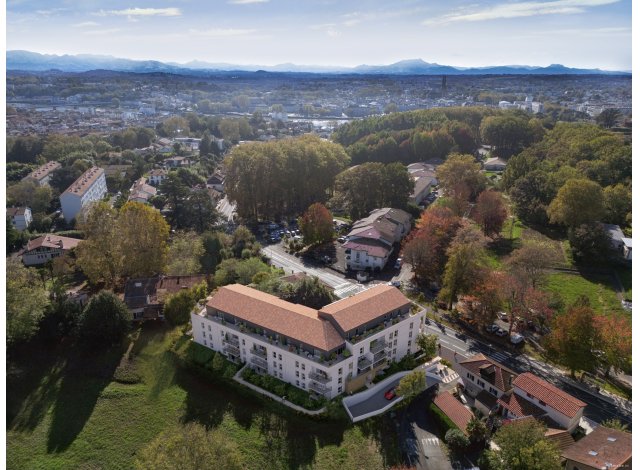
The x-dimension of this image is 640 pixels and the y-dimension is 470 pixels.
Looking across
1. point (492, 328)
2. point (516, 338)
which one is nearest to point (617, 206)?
point (492, 328)

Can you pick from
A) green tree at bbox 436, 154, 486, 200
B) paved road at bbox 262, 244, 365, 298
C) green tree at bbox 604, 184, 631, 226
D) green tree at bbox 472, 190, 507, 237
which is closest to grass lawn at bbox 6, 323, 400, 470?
paved road at bbox 262, 244, 365, 298

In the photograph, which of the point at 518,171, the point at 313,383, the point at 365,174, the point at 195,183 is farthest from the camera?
the point at 195,183

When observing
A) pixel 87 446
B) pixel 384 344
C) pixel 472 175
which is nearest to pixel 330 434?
pixel 384 344

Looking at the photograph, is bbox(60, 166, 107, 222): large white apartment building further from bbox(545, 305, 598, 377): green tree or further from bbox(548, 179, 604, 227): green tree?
bbox(548, 179, 604, 227): green tree

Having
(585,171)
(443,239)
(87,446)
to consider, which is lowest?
(87,446)

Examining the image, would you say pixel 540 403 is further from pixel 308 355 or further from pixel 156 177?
pixel 156 177

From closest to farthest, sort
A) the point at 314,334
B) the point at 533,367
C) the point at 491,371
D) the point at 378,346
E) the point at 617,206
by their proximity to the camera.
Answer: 1. the point at 314,334
2. the point at 491,371
3. the point at 378,346
4. the point at 533,367
5. the point at 617,206

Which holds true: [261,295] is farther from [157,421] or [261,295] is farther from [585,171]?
[585,171]

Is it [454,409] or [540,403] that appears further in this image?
[454,409]
